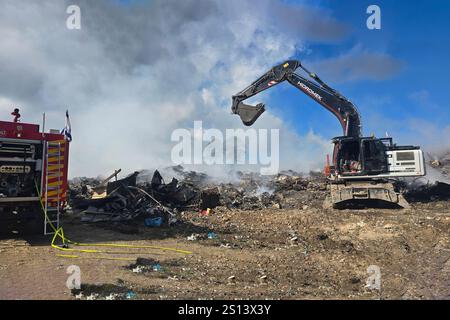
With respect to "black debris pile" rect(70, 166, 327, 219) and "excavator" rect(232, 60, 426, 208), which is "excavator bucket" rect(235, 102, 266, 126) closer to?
"excavator" rect(232, 60, 426, 208)

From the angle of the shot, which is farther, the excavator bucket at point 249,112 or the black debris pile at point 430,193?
the black debris pile at point 430,193

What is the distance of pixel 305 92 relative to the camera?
612 inches

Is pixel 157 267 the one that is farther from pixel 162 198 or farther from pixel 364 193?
pixel 364 193

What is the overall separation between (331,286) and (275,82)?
11.7m

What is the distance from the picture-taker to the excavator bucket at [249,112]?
14.2 meters

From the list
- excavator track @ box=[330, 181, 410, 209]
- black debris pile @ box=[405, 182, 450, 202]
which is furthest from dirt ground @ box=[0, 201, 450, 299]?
black debris pile @ box=[405, 182, 450, 202]

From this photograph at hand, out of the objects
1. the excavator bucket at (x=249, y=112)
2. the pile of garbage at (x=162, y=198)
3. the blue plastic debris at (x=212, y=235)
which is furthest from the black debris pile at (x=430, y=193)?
the blue plastic debris at (x=212, y=235)

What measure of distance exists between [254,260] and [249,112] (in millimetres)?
8476

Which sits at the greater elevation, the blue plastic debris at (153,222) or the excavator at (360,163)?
the excavator at (360,163)

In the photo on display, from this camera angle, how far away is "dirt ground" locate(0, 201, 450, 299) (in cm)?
503

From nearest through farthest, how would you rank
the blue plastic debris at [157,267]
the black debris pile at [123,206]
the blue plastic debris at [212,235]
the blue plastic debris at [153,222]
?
the blue plastic debris at [157,267], the blue plastic debris at [212,235], the blue plastic debris at [153,222], the black debris pile at [123,206]

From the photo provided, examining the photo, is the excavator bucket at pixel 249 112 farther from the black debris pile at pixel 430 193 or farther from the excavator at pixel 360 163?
the black debris pile at pixel 430 193

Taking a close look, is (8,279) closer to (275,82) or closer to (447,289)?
(447,289)
